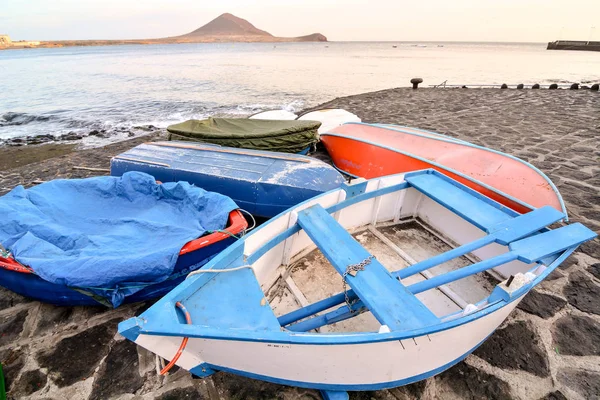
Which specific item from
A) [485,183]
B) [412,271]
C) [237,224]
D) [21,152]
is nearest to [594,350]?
[412,271]

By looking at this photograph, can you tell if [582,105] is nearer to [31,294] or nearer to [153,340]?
[153,340]

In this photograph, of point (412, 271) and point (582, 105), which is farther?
point (582, 105)

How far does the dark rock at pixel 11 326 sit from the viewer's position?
2.80 m

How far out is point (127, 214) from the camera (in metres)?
3.60

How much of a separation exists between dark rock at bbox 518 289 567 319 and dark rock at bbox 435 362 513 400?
3.54 feet

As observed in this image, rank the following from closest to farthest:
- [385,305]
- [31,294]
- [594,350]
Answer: [385,305], [594,350], [31,294]

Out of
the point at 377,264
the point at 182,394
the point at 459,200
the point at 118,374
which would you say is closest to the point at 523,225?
the point at 459,200

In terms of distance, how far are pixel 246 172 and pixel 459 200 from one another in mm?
2869

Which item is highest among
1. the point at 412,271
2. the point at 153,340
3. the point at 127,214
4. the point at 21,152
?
the point at 153,340

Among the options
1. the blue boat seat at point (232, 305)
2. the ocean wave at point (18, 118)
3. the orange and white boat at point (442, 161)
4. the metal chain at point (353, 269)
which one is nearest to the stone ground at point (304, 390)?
the metal chain at point (353, 269)

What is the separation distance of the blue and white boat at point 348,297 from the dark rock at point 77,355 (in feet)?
4.34

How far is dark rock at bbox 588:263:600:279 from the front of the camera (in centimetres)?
343

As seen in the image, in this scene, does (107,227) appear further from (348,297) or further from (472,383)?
(472,383)

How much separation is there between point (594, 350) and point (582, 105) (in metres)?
14.1
